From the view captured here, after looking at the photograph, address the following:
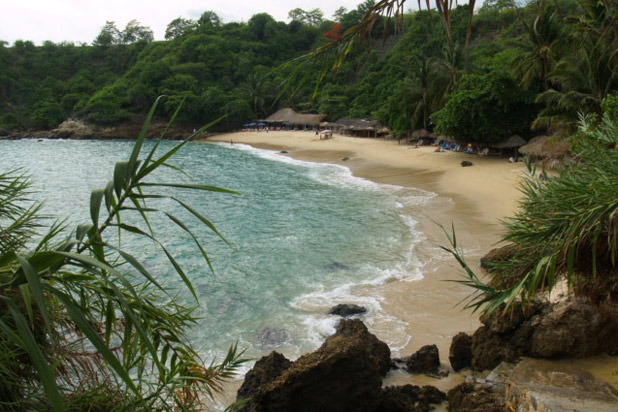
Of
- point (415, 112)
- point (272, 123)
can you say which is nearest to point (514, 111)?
point (415, 112)

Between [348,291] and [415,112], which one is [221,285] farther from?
[415,112]

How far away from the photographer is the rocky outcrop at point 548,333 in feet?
17.9

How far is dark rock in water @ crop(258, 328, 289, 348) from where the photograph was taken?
834 cm

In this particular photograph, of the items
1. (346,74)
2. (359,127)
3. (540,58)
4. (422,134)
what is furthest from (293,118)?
(540,58)

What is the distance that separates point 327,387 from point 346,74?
54837mm

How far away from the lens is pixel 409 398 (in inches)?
220

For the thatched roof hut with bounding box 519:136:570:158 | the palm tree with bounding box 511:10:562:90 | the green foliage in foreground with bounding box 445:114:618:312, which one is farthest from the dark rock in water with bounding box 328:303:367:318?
the palm tree with bounding box 511:10:562:90

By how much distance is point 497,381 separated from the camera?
5379 mm

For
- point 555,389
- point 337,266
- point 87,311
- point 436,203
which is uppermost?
point 87,311

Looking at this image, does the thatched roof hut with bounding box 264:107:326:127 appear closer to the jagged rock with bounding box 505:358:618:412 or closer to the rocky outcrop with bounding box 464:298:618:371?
the rocky outcrop with bounding box 464:298:618:371

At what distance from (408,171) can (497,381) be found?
2107cm

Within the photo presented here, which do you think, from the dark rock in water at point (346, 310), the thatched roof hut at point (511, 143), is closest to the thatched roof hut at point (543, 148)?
the thatched roof hut at point (511, 143)

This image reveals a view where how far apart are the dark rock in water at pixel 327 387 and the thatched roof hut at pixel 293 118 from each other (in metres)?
45.6

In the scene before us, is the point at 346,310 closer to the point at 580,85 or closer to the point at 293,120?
the point at 580,85
